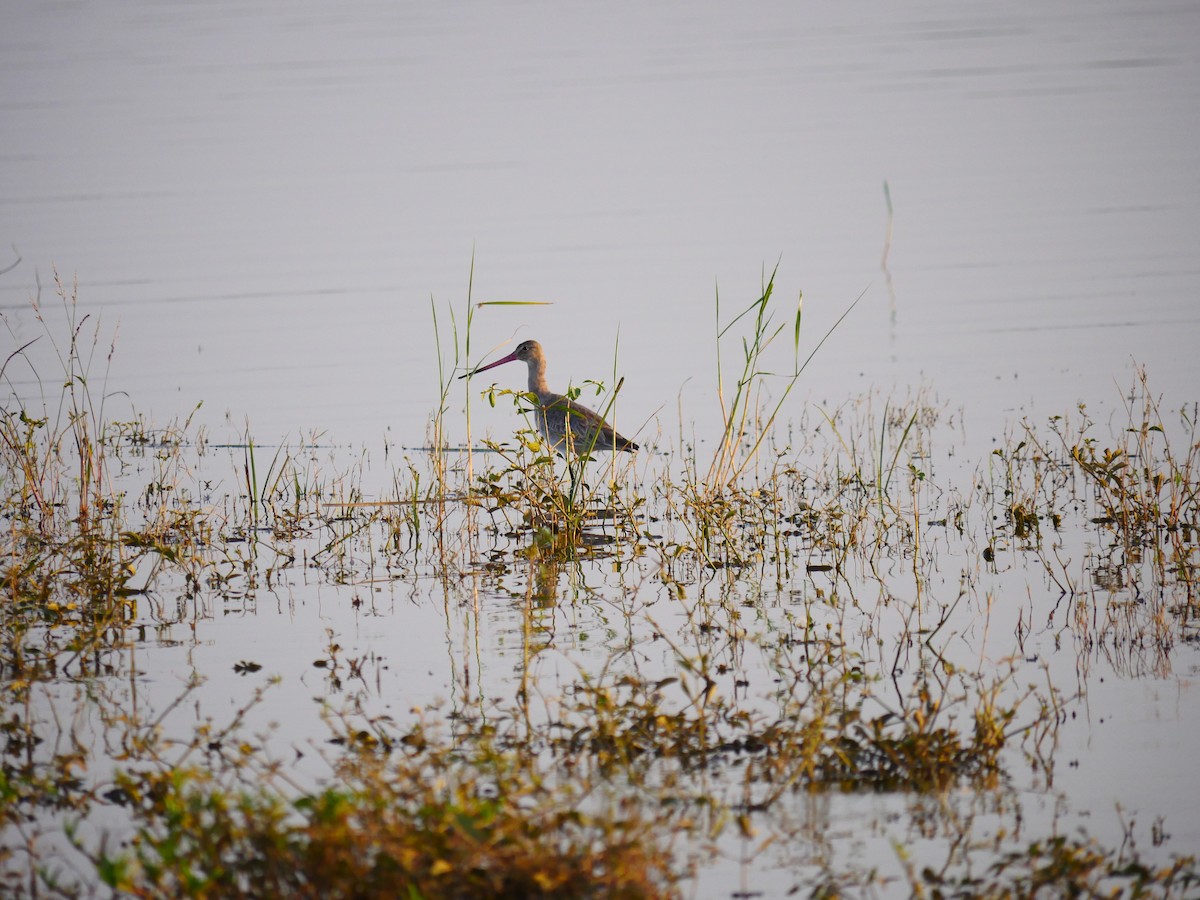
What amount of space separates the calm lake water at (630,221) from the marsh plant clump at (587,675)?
8.5 inches

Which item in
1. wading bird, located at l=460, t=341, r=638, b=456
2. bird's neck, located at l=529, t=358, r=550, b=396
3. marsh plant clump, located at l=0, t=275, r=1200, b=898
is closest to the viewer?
marsh plant clump, located at l=0, t=275, r=1200, b=898

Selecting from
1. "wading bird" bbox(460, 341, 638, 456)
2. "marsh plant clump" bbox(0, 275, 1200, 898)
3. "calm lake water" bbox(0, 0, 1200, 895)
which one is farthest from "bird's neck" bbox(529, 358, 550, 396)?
"marsh plant clump" bbox(0, 275, 1200, 898)

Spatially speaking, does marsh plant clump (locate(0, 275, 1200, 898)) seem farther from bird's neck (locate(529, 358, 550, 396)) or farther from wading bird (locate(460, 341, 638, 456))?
bird's neck (locate(529, 358, 550, 396))

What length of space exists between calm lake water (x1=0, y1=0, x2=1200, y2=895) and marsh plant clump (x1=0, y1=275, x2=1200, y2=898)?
22 centimetres

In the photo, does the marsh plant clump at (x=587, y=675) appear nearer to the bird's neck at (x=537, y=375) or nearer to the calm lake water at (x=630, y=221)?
the calm lake water at (x=630, y=221)

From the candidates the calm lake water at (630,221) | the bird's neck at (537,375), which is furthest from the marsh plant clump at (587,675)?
the bird's neck at (537,375)

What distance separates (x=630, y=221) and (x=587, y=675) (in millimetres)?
16218

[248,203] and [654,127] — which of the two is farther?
[654,127]

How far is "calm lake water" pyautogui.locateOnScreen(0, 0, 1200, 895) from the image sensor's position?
40.1 ft

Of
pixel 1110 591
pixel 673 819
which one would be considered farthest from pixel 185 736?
pixel 1110 591

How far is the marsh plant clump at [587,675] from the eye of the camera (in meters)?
3.97

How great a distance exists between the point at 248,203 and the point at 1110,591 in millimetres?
18887

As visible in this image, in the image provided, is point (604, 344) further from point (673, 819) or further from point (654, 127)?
point (654, 127)

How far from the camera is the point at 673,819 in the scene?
14.5 ft
